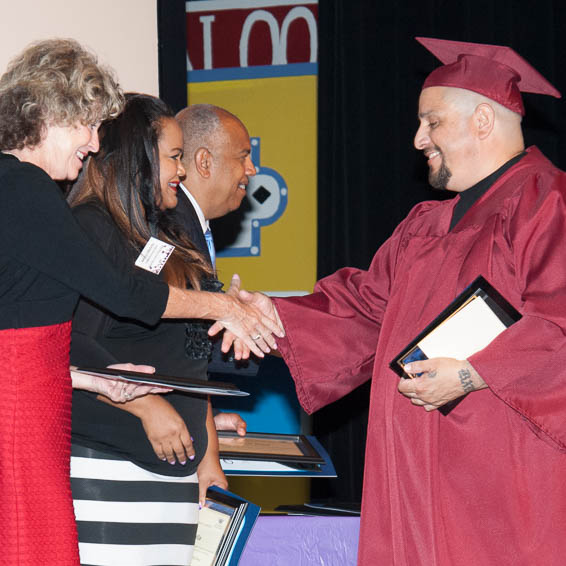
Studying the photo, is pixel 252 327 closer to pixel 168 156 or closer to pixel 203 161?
pixel 168 156

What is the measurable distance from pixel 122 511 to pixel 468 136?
60.3 inches

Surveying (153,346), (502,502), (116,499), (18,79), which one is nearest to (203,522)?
(116,499)

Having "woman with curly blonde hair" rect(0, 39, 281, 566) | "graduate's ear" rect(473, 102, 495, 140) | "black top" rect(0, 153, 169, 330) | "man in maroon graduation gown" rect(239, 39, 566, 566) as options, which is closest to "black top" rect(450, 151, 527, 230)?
"man in maroon graduation gown" rect(239, 39, 566, 566)

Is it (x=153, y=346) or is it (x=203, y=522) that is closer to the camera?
(x=153, y=346)

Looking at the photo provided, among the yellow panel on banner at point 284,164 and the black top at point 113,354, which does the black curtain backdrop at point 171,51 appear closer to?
the black top at point 113,354

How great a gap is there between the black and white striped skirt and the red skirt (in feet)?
0.93

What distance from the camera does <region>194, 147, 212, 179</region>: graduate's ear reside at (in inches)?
140

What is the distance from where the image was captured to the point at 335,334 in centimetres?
274

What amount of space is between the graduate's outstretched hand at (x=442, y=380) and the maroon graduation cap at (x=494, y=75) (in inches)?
35.3

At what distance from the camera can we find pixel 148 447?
2039 mm

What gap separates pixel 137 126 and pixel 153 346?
0.62 metres

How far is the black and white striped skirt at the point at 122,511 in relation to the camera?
6.52ft

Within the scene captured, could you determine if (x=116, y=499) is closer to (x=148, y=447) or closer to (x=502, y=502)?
(x=148, y=447)

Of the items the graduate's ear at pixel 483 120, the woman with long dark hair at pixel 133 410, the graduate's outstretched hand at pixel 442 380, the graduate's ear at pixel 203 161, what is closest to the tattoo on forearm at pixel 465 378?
the graduate's outstretched hand at pixel 442 380
